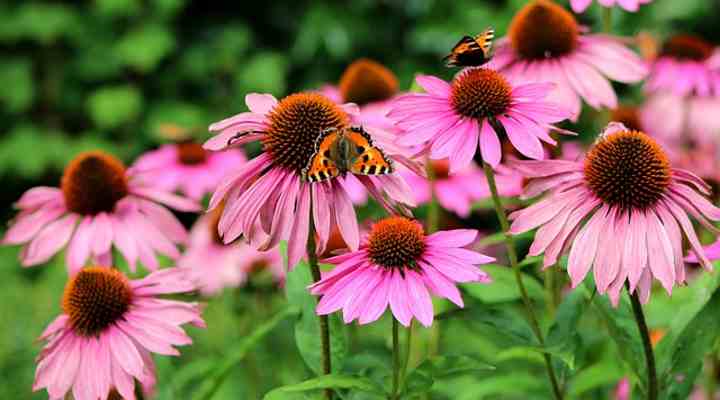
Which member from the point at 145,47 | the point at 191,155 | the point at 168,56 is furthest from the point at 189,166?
the point at 168,56

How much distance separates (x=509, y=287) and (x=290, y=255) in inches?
17.1

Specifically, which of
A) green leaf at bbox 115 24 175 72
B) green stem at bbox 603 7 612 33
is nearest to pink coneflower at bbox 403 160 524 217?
green stem at bbox 603 7 612 33

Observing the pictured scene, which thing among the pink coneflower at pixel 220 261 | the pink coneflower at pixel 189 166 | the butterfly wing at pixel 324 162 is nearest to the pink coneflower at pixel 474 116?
the butterfly wing at pixel 324 162

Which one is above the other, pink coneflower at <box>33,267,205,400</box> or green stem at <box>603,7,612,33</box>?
green stem at <box>603,7,612,33</box>

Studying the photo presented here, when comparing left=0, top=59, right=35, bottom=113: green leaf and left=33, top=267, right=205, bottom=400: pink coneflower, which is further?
left=0, top=59, right=35, bottom=113: green leaf

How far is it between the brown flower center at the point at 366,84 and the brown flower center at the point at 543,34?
527 mm

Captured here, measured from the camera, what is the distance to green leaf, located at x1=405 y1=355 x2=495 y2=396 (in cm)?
108

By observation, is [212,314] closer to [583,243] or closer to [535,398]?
[535,398]

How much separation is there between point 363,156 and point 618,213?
0.30m

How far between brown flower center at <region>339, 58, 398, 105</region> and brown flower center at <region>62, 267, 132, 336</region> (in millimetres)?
906

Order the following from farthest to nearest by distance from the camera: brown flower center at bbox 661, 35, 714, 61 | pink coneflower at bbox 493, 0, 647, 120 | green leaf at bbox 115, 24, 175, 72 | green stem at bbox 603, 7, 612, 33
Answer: green leaf at bbox 115, 24, 175, 72 < brown flower center at bbox 661, 35, 714, 61 < green stem at bbox 603, 7, 612, 33 < pink coneflower at bbox 493, 0, 647, 120

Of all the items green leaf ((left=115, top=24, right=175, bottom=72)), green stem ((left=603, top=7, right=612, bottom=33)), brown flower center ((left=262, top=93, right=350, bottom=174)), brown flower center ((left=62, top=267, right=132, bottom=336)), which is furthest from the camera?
green leaf ((left=115, top=24, right=175, bottom=72))

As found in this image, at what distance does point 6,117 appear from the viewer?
4621 millimetres

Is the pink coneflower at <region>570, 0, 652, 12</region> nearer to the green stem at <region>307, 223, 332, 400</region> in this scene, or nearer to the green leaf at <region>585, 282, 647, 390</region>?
the green leaf at <region>585, 282, 647, 390</region>
